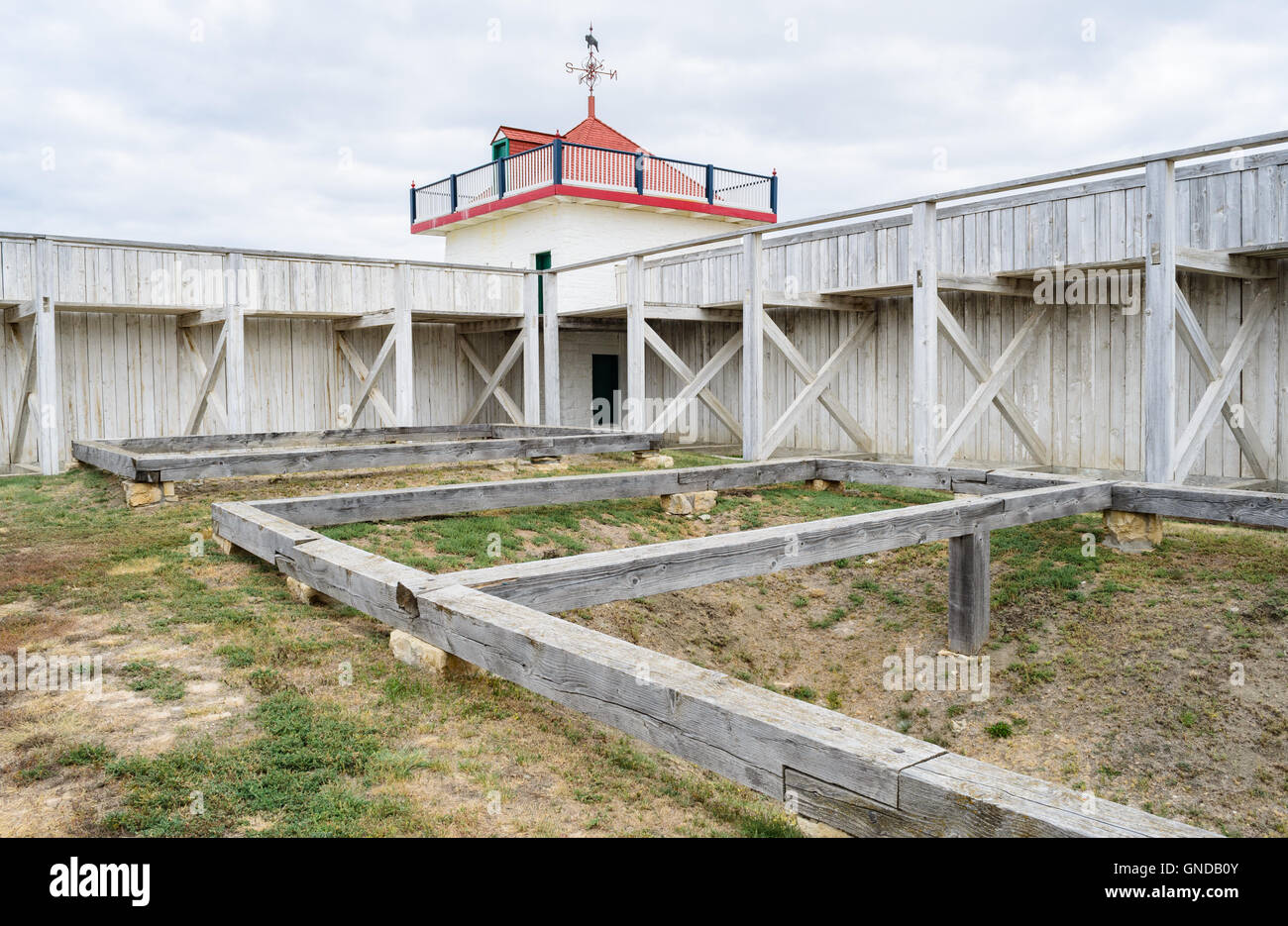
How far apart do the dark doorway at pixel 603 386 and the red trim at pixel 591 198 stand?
3750mm

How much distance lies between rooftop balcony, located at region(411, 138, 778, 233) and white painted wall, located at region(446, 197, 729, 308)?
374mm

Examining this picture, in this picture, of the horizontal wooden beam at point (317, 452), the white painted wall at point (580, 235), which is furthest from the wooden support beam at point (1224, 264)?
the white painted wall at point (580, 235)

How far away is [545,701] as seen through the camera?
4.97m

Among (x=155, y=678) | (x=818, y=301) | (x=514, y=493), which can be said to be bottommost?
(x=155, y=678)

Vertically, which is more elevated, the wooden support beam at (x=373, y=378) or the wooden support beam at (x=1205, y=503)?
the wooden support beam at (x=373, y=378)

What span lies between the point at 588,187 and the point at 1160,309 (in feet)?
48.8

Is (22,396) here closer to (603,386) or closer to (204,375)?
(204,375)

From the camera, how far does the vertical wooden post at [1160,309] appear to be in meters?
9.60

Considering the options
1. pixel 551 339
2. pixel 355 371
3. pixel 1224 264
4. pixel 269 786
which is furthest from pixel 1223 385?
pixel 355 371

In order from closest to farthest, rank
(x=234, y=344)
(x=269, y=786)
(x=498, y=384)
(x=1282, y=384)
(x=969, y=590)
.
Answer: (x=269, y=786) < (x=969, y=590) < (x=1282, y=384) < (x=234, y=344) < (x=498, y=384)

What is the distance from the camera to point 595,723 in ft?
15.8

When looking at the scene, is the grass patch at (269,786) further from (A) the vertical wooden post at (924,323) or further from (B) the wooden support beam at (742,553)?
(A) the vertical wooden post at (924,323)

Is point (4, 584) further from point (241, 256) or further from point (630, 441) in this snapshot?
point (241, 256)

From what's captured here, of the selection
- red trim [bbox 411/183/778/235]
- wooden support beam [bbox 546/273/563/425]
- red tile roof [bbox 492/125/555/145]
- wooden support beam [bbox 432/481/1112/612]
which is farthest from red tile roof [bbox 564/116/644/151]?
wooden support beam [bbox 432/481/1112/612]
